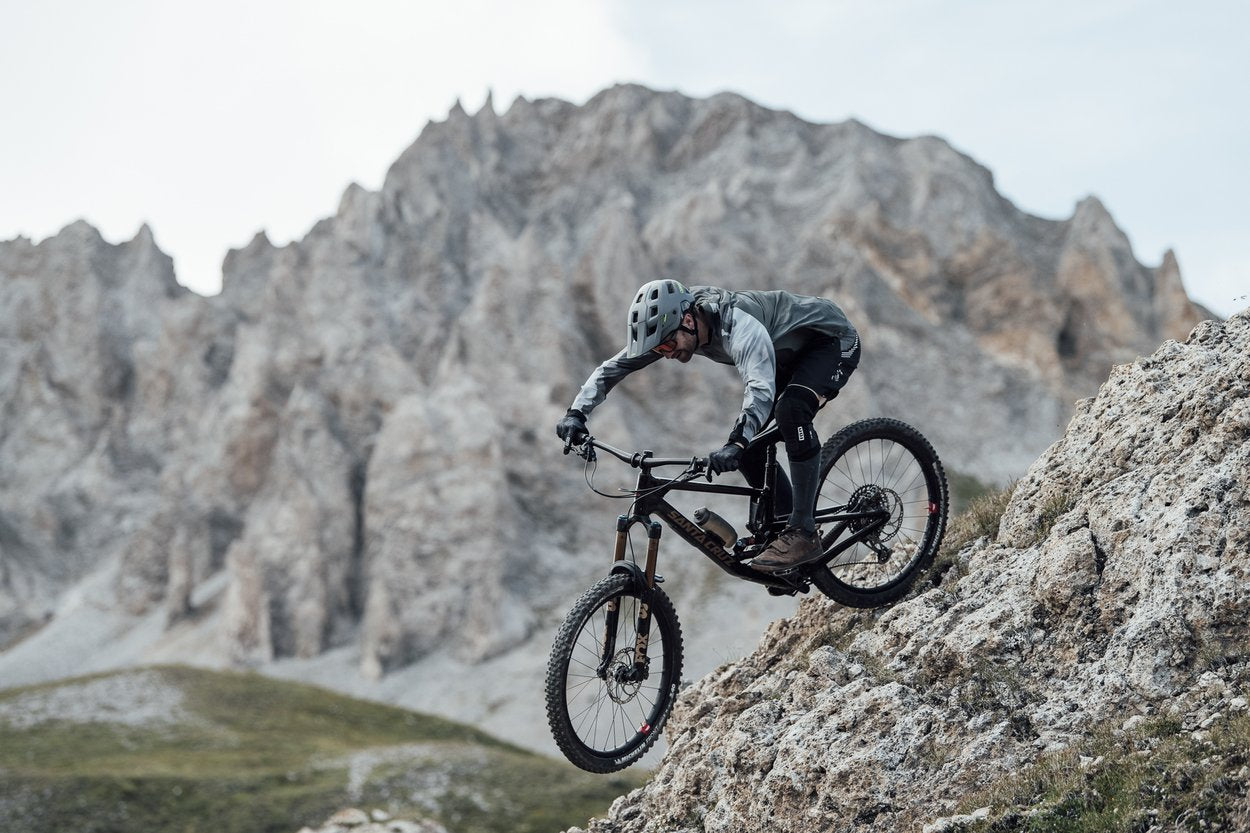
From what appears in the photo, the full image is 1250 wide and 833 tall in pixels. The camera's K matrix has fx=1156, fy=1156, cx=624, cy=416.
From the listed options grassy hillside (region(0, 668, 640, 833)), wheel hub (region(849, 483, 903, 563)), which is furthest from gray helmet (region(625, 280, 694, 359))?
grassy hillside (region(0, 668, 640, 833))

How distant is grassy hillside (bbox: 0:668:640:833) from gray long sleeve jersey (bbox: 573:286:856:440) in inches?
1336

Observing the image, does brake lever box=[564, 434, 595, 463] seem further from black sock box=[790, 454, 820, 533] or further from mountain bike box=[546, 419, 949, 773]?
black sock box=[790, 454, 820, 533]

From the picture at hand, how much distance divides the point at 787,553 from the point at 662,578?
1.10 metres

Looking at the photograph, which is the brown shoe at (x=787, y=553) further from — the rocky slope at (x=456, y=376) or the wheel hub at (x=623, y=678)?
the rocky slope at (x=456, y=376)

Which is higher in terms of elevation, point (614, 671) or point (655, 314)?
point (655, 314)

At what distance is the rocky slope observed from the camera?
9981 cm

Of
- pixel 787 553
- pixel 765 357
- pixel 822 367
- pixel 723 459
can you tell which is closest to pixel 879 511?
pixel 787 553

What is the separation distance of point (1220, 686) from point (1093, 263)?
139 metres

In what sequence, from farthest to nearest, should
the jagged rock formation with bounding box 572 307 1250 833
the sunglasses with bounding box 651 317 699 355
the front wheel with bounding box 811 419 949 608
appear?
the front wheel with bounding box 811 419 949 608
the sunglasses with bounding box 651 317 699 355
the jagged rock formation with bounding box 572 307 1250 833

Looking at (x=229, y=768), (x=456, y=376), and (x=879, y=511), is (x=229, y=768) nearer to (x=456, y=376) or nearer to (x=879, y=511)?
(x=879, y=511)

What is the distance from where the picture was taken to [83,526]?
124688mm

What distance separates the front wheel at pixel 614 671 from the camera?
9.20m

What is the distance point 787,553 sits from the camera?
9.80 meters

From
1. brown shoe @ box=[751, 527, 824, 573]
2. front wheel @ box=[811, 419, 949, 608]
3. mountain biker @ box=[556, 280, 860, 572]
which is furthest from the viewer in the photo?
front wheel @ box=[811, 419, 949, 608]
